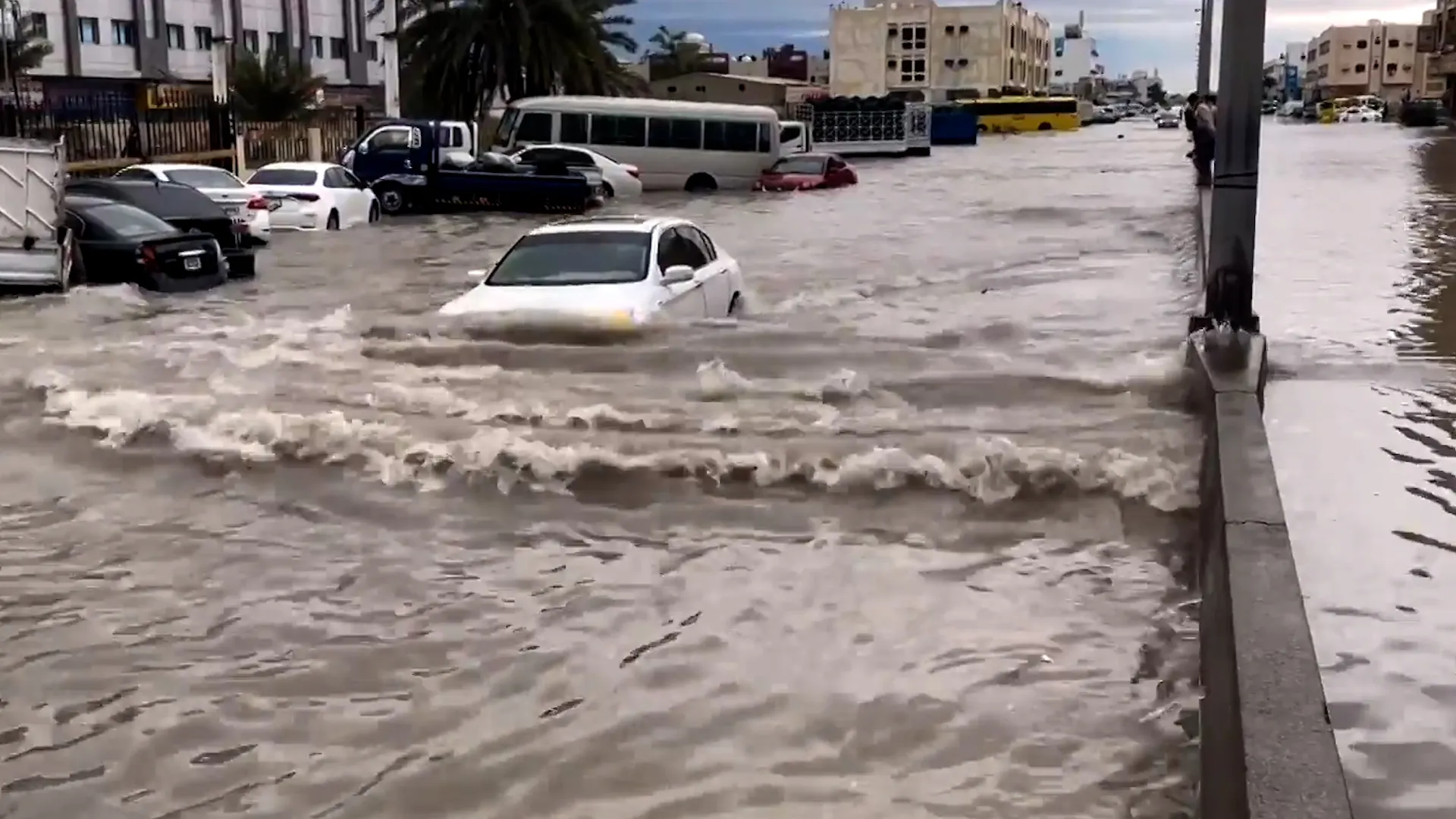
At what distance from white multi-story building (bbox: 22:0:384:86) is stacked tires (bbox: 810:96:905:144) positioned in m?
17.4

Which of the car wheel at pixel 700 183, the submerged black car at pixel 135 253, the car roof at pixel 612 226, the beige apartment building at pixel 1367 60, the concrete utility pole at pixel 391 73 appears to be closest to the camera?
the car roof at pixel 612 226

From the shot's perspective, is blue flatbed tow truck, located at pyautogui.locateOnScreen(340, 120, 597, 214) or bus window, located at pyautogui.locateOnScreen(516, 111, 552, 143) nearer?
blue flatbed tow truck, located at pyautogui.locateOnScreen(340, 120, 597, 214)

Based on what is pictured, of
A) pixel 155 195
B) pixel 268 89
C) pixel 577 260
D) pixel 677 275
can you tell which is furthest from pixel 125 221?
pixel 268 89

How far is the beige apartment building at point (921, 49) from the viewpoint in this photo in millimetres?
135625

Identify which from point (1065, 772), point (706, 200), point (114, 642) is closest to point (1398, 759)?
point (1065, 772)

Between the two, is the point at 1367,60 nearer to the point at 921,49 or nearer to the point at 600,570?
the point at 921,49

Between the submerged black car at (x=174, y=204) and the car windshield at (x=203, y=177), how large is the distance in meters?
3.37

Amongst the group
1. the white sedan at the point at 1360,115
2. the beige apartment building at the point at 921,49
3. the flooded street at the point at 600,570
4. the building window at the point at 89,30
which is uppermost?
the beige apartment building at the point at 921,49

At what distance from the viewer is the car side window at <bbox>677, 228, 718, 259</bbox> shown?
1350 cm

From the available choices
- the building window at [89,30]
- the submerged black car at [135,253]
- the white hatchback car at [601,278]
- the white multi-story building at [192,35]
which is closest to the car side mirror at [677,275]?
the white hatchback car at [601,278]

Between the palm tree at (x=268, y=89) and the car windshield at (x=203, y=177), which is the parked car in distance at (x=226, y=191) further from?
the palm tree at (x=268, y=89)

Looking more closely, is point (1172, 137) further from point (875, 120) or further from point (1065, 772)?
point (1065, 772)

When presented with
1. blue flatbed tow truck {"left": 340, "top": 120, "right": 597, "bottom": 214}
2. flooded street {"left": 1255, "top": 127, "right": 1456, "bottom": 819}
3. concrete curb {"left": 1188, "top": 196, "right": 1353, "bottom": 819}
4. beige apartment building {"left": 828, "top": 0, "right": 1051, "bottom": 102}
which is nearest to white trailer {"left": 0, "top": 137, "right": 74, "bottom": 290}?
flooded street {"left": 1255, "top": 127, "right": 1456, "bottom": 819}

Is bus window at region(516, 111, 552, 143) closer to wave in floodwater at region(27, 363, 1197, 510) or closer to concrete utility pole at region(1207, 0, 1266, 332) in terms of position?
wave in floodwater at region(27, 363, 1197, 510)
